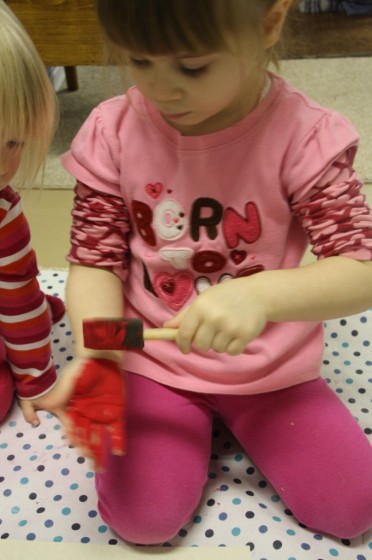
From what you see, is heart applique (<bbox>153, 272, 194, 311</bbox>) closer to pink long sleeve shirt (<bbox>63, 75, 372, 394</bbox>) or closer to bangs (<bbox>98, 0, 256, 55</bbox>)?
pink long sleeve shirt (<bbox>63, 75, 372, 394</bbox>)

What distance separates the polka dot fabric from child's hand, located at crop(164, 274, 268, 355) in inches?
→ 9.3

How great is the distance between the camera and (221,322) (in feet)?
1.90

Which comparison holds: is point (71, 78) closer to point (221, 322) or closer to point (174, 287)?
point (174, 287)

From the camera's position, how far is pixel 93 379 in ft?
2.16

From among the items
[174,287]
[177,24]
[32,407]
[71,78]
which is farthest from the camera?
[71,78]

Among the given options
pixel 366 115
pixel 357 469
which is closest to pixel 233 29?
pixel 357 469

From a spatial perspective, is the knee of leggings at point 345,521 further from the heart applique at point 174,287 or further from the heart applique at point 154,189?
the heart applique at point 154,189

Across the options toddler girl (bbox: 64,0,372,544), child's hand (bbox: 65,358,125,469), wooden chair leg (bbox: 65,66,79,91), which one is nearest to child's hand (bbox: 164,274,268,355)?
toddler girl (bbox: 64,0,372,544)

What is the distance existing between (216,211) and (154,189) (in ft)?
0.23

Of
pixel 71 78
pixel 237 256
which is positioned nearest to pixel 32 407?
pixel 237 256

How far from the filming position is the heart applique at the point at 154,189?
2.33ft

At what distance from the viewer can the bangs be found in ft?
1.68

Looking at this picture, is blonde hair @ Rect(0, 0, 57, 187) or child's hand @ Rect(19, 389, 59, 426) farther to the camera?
child's hand @ Rect(19, 389, 59, 426)

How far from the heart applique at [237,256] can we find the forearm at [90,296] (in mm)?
134
